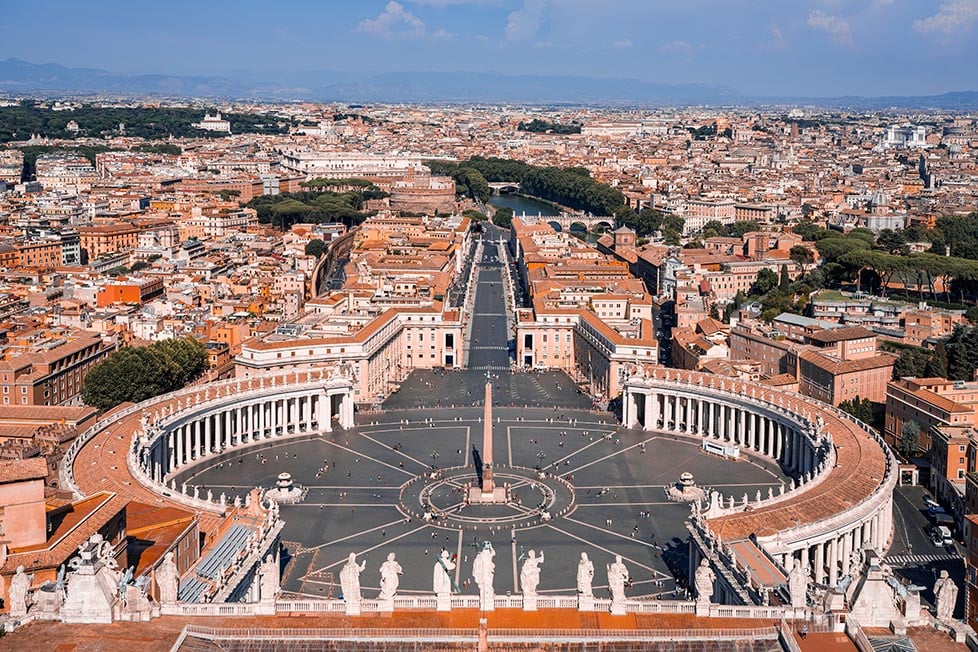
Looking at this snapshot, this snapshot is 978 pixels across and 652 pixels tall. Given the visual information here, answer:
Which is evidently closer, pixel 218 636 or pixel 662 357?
pixel 218 636

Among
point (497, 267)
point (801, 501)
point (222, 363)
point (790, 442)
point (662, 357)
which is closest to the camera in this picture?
point (801, 501)

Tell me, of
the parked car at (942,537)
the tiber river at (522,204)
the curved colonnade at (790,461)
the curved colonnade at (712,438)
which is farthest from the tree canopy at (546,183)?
the parked car at (942,537)

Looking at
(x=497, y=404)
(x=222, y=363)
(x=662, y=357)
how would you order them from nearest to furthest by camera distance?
(x=497, y=404) < (x=222, y=363) < (x=662, y=357)

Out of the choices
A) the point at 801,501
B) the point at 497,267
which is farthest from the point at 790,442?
the point at 497,267

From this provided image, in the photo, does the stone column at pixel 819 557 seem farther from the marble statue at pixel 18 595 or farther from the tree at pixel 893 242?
the tree at pixel 893 242

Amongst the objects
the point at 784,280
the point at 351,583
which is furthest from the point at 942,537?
the point at 784,280

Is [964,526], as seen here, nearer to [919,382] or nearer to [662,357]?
[919,382]

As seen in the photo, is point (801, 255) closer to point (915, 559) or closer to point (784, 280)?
point (784, 280)

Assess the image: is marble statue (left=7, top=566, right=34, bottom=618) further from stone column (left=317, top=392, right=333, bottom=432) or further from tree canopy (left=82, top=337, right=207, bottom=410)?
tree canopy (left=82, top=337, right=207, bottom=410)
